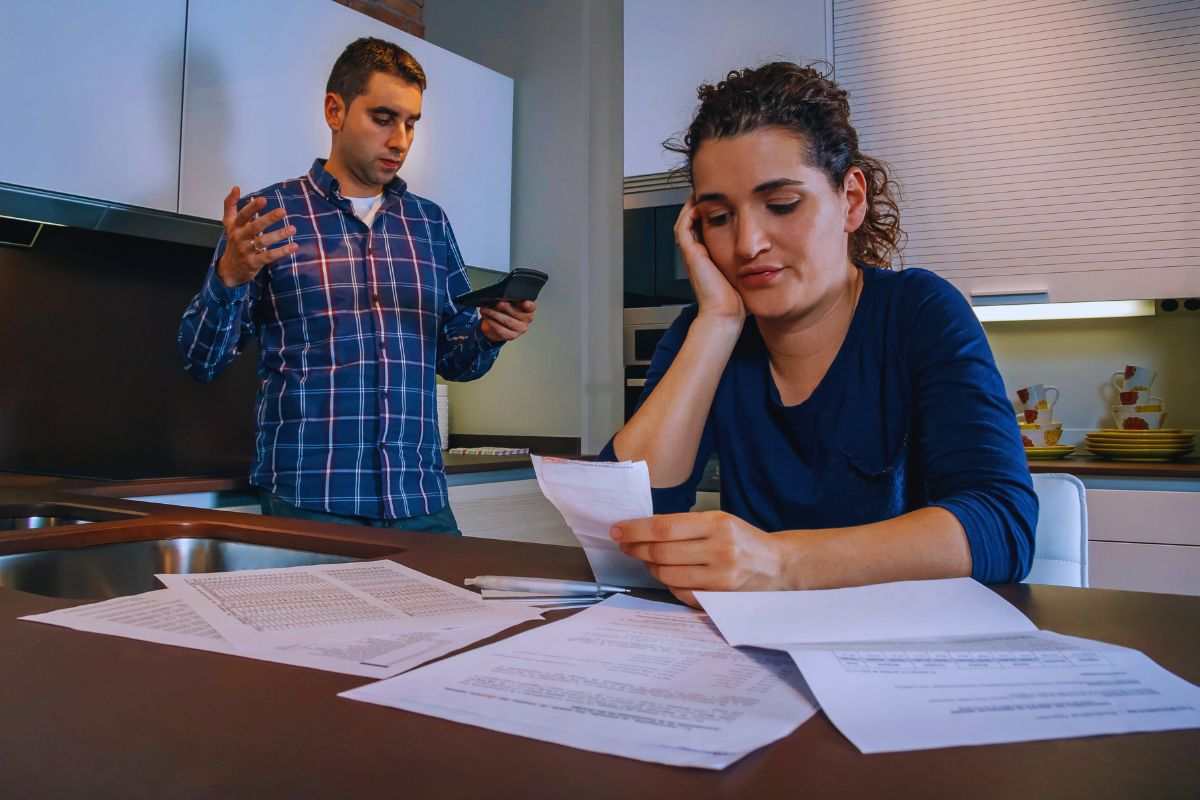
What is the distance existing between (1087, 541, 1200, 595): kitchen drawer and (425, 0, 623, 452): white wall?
155 centimetres

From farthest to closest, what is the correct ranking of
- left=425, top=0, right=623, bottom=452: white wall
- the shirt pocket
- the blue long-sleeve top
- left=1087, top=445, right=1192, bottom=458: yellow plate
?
left=425, top=0, right=623, bottom=452: white wall → left=1087, top=445, right=1192, bottom=458: yellow plate → the shirt pocket → the blue long-sleeve top

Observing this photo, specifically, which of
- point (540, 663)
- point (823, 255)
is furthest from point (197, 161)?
point (540, 663)

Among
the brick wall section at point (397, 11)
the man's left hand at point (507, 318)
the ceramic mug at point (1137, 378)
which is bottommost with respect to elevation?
the ceramic mug at point (1137, 378)

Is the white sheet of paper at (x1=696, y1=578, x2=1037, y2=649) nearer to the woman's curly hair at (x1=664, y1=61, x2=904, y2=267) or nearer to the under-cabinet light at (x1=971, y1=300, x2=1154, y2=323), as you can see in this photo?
the woman's curly hair at (x1=664, y1=61, x2=904, y2=267)

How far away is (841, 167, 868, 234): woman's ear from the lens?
125 cm

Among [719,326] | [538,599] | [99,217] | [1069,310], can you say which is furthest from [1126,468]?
[99,217]

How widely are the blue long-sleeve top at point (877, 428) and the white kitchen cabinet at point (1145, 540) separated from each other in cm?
135

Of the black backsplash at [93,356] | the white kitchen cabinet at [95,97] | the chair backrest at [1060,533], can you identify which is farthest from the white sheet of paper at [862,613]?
the black backsplash at [93,356]

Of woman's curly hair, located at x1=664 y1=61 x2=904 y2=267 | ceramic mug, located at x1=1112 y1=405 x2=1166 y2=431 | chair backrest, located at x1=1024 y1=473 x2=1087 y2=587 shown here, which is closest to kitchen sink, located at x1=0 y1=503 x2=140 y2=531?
woman's curly hair, located at x1=664 y1=61 x2=904 y2=267

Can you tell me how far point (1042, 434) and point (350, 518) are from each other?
1957mm

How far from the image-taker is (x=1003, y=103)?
256 cm

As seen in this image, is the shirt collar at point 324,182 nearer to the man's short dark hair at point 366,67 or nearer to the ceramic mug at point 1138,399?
the man's short dark hair at point 366,67

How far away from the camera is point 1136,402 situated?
8.78 ft

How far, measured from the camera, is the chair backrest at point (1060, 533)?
1.07 metres
